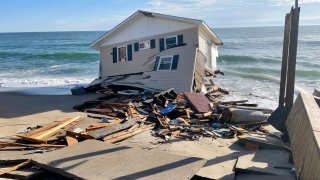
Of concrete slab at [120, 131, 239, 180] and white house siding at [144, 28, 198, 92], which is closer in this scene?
concrete slab at [120, 131, 239, 180]

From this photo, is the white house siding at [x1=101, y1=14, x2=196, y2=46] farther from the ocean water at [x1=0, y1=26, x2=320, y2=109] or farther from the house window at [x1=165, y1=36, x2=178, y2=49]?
the ocean water at [x1=0, y1=26, x2=320, y2=109]

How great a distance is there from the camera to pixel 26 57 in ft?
186

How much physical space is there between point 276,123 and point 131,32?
16.4 meters

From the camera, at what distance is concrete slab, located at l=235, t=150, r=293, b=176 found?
8.25 metres

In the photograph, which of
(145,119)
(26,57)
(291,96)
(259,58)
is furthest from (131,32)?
(26,57)

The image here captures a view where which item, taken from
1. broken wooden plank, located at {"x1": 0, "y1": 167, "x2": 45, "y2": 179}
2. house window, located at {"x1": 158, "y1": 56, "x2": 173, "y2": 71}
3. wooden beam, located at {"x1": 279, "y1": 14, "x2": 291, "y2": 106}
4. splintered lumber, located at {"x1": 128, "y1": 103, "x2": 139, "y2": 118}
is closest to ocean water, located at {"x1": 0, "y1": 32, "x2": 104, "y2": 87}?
house window, located at {"x1": 158, "y1": 56, "x2": 173, "y2": 71}

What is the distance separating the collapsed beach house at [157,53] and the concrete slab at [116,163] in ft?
37.7

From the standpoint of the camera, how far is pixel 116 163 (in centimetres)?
809

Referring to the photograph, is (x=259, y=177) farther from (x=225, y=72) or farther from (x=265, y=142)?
(x=225, y=72)

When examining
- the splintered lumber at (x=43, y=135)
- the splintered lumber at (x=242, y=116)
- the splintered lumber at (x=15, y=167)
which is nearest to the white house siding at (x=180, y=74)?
the splintered lumber at (x=242, y=116)

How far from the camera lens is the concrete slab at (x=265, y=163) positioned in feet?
27.1

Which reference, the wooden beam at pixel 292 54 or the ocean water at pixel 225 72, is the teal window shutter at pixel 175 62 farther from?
the wooden beam at pixel 292 54

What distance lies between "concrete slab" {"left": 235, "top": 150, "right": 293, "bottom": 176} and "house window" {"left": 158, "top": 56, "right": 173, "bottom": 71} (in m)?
12.2

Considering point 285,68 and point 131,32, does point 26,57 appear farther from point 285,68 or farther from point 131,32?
point 285,68
